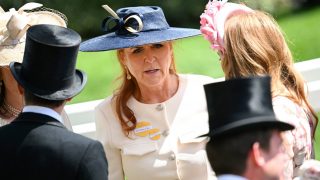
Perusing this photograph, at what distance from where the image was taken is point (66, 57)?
13.4 feet

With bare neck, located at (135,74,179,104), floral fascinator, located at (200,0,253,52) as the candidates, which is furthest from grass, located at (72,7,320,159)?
floral fascinator, located at (200,0,253,52)

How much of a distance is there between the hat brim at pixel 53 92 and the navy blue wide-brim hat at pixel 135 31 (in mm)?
735

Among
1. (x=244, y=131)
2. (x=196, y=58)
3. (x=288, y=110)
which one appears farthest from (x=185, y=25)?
(x=244, y=131)

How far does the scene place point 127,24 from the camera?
5094 mm

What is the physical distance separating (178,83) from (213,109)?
1810mm

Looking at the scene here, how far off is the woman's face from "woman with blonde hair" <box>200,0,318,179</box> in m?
0.58

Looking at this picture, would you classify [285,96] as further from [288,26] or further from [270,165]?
[288,26]

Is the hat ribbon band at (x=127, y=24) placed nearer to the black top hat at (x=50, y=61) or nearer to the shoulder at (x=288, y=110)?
the black top hat at (x=50, y=61)

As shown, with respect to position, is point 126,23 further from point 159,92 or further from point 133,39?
Answer: point 159,92

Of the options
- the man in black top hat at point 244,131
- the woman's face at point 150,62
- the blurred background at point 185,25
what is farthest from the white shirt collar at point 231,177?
the blurred background at point 185,25

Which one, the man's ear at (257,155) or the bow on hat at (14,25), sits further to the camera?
the bow on hat at (14,25)

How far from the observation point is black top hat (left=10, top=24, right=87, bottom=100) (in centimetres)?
405

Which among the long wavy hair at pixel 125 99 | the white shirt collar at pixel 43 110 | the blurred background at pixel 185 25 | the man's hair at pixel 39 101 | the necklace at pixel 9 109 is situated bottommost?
the blurred background at pixel 185 25

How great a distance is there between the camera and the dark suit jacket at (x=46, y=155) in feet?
12.6
